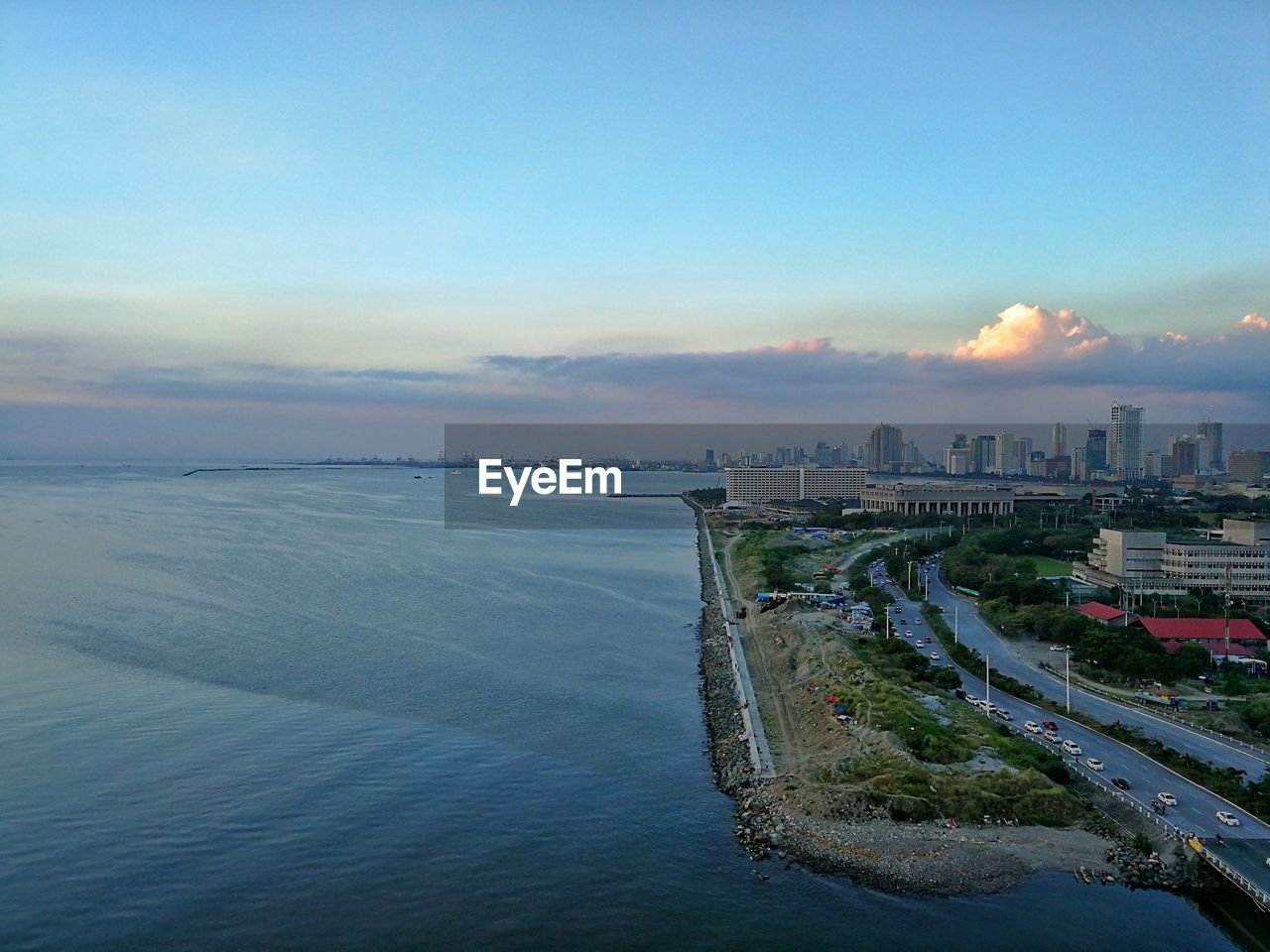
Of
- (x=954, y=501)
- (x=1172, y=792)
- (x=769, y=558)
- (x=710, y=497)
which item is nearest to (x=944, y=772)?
(x=1172, y=792)

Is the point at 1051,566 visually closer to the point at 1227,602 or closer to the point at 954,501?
the point at 1227,602

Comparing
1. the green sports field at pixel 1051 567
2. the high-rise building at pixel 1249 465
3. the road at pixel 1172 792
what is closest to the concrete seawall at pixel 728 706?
the road at pixel 1172 792

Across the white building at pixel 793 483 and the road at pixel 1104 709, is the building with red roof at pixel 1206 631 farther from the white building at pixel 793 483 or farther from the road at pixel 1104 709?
the white building at pixel 793 483

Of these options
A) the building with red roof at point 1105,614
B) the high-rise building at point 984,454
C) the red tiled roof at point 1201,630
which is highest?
the high-rise building at point 984,454

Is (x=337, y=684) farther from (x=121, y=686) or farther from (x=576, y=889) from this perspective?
(x=576, y=889)

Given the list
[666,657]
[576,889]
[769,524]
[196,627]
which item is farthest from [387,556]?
[576,889]

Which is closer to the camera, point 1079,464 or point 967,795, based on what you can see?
point 967,795
